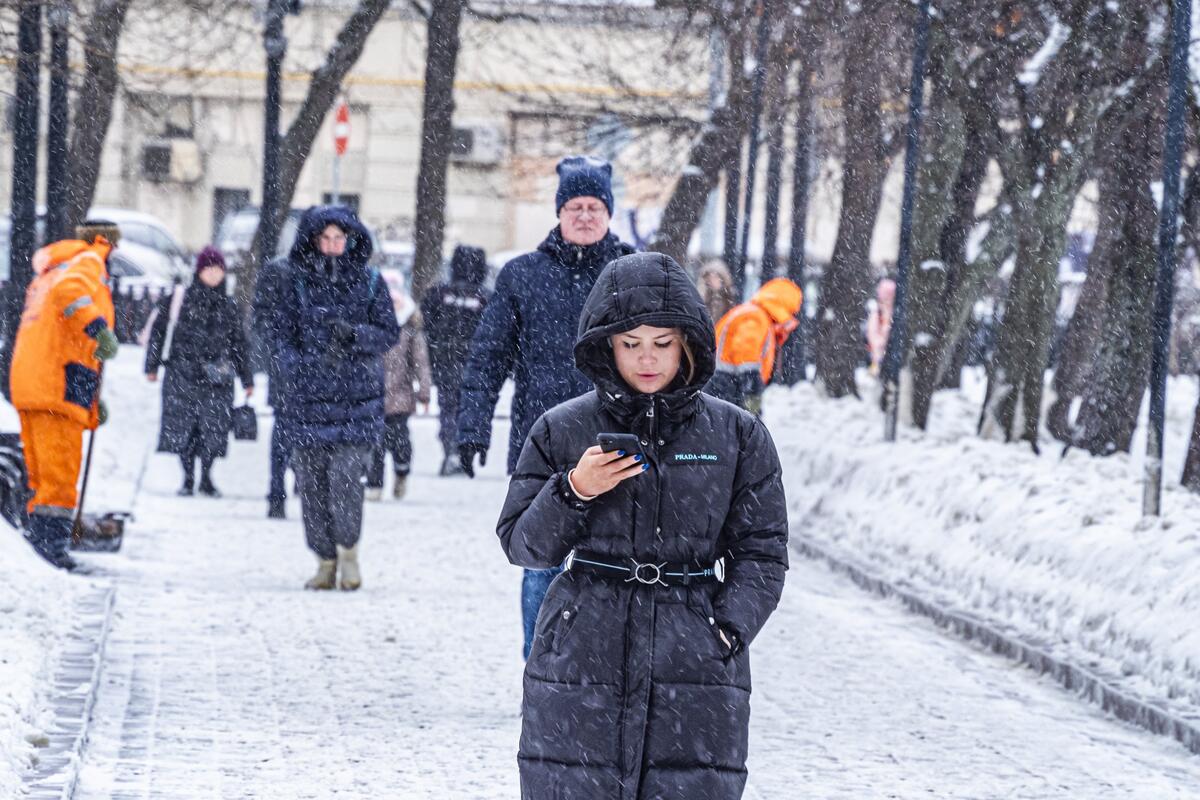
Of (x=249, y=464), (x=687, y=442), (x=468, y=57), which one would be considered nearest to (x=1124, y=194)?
(x=249, y=464)

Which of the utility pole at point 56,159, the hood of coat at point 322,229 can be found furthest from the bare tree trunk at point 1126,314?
the utility pole at point 56,159

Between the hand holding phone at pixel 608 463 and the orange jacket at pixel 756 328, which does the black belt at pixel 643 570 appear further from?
the orange jacket at pixel 756 328

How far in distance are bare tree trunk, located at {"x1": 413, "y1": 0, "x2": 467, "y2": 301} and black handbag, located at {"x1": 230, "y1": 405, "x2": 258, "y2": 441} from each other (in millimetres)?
9480

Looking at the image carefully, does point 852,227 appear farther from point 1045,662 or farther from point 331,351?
point 1045,662

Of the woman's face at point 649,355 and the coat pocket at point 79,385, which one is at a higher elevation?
the woman's face at point 649,355

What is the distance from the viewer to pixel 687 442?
4.48m

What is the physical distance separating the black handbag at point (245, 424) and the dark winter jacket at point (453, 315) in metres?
3.47

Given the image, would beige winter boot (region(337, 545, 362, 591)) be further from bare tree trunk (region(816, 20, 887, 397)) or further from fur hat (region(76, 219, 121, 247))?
bare tree trunk (region(816, 20, 887, 397))

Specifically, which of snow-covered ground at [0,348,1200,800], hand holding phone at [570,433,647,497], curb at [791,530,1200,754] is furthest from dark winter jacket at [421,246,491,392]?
hand holding phone at [570,433,647,497]

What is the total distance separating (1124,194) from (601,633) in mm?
13146

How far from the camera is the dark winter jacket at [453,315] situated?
61.5 ft

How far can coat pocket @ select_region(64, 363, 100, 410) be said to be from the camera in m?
10.7

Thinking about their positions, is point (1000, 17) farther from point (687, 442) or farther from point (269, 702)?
point (687, 442)

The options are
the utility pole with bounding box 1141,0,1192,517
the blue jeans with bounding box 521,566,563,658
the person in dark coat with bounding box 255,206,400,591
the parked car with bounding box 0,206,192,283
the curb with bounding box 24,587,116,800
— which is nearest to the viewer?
the curb with bounding box 24,587,116,800
